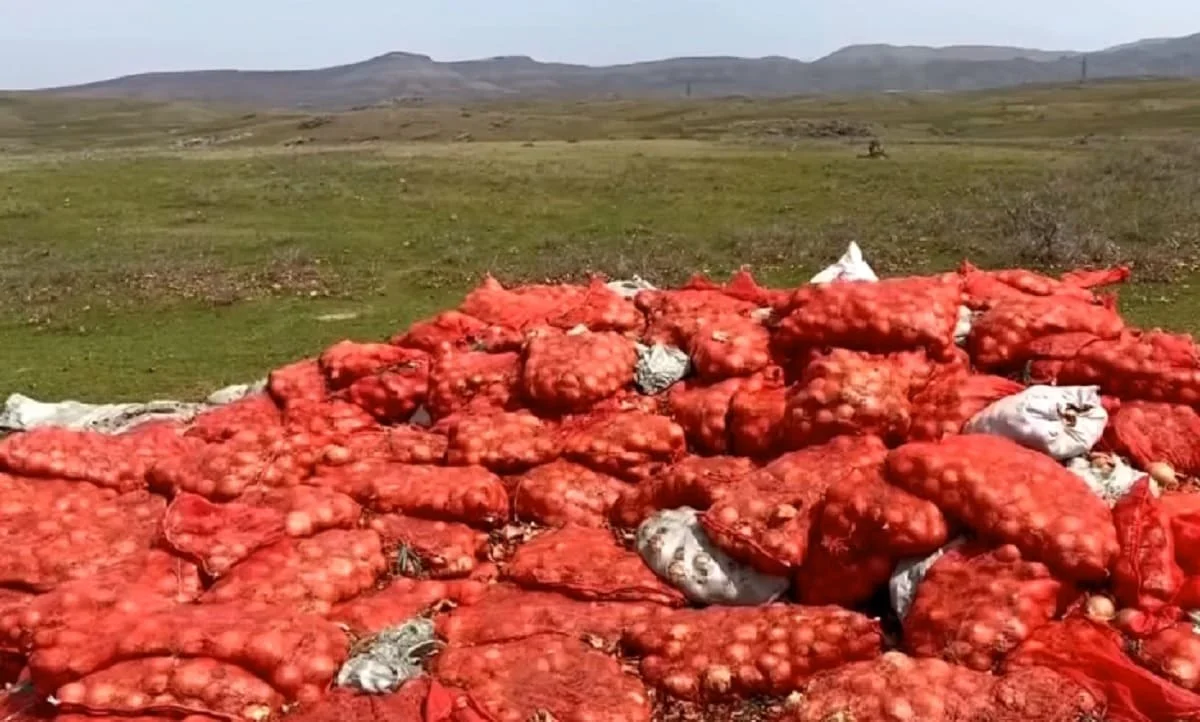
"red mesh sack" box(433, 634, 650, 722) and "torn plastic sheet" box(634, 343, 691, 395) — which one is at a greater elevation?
"torn plastic sheet" box(634, 343, 691, 395)

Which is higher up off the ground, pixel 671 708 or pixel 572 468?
pixel 572 468

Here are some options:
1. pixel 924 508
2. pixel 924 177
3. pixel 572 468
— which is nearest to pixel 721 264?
pixel 924 177

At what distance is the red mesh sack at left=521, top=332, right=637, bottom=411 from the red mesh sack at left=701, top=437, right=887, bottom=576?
136cm

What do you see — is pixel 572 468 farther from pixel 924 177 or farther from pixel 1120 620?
pixel 924 177

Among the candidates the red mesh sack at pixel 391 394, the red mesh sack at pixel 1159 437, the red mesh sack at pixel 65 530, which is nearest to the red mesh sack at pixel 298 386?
the red mesh sack at pixel 391 394

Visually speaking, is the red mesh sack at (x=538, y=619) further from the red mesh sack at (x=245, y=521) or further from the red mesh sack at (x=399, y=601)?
the red mesh sack at (x=245, y=521)

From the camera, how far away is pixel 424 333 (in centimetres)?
850

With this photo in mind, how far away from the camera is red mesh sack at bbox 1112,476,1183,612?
16.3 ft

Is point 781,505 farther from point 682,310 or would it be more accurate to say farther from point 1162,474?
point 682,310

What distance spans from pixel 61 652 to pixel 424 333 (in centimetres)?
373

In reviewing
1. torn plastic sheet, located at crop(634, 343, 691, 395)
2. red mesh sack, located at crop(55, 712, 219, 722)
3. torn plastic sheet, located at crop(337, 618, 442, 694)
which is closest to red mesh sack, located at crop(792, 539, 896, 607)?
torn plastic sheet, located at crop(337, 618, 442, 694)

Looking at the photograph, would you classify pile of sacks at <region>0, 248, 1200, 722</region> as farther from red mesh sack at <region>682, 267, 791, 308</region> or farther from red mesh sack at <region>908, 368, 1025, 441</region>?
red mesh sack at <region>682, 267, 791, 308</region>

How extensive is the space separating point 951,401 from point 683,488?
1492mm

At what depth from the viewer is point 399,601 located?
237 inches
